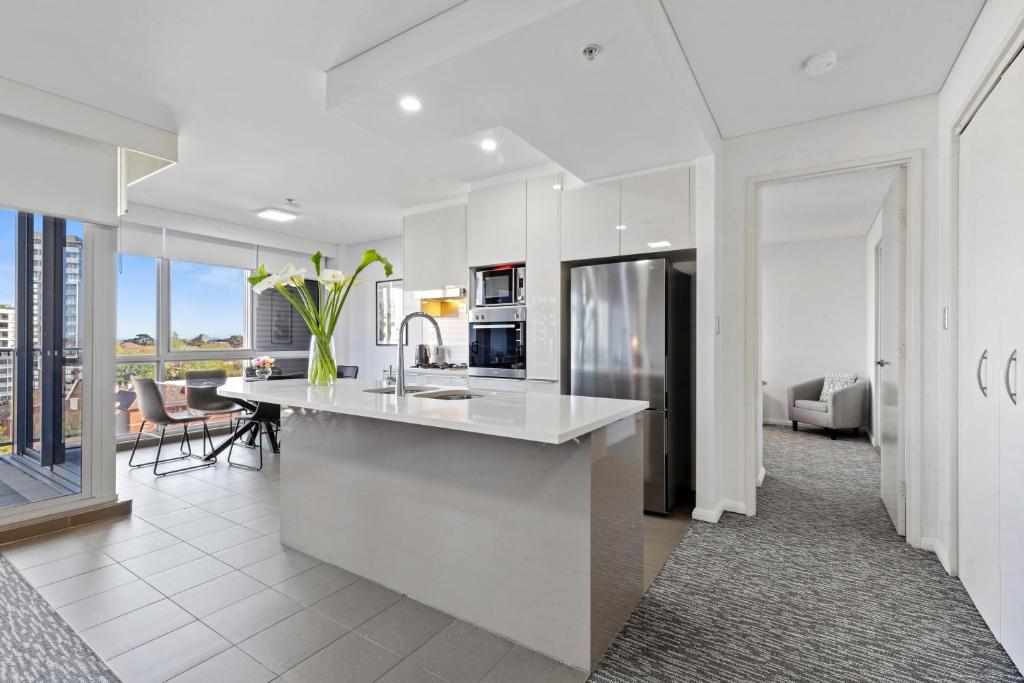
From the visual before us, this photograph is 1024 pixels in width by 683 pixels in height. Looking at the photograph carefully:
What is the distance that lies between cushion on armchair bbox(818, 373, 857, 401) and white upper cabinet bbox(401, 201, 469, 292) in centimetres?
481

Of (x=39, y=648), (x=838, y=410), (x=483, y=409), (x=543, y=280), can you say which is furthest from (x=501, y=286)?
(x=838, y=410)

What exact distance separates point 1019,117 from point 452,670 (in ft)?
8.89

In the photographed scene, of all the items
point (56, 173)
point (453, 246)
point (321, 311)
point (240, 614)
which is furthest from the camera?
point (453, 246)

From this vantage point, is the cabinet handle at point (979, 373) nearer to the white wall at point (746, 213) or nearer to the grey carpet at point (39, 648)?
the white wall at point (746, 213)

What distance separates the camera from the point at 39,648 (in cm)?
181

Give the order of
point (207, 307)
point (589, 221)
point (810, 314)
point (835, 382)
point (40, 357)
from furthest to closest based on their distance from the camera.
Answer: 1. point (810, 314)
2. point (835, 382)
3. point (207, 307)
4. point (589, 221)
5. point (40, 357)

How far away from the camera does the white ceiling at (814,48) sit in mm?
2041

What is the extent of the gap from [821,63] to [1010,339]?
1.51m

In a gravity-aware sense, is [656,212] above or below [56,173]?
below

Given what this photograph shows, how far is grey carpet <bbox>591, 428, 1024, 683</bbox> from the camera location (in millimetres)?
1717

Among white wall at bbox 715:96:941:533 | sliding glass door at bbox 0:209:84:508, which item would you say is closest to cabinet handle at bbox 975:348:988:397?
white wall at bbox 715:96:941:533

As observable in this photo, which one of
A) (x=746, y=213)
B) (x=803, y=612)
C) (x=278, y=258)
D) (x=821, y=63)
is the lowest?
(x=803, y=612)

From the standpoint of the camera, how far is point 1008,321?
5.84ft

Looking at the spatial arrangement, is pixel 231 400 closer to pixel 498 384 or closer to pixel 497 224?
pixel 498 384
